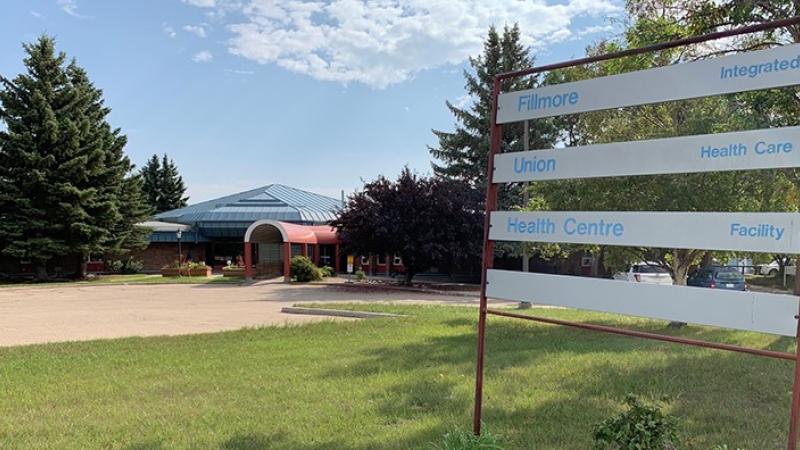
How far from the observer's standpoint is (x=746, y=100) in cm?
733

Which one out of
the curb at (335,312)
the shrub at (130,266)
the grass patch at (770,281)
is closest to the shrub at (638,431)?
the curb at (335,312)

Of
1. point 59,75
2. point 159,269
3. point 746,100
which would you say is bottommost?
point 159,269

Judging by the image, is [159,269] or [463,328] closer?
[463,328]

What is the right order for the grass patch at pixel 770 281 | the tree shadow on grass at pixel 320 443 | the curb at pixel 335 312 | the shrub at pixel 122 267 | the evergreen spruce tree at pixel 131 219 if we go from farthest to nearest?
1. the shrub at pixel 122 267
2. the evergreen spruce tree at pixel 131 219
3. the grass patch at pixel 770 281
4. the curb at pixel 335 312
5. the tree shadow on grass at pixel 320 443

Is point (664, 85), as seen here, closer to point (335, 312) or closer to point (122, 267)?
point (335, 312)

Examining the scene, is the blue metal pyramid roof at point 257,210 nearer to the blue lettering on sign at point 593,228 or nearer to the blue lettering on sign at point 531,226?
→ the blue lettering on sign at point 531,226

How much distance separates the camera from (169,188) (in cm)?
6003

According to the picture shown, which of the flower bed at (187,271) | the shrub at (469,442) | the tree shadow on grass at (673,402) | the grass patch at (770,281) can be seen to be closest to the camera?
the shrub at (469,442)

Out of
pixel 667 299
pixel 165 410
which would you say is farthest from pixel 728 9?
pixel 165 410

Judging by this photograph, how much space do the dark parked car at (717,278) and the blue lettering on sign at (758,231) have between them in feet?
71.4

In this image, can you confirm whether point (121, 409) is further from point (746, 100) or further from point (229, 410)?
point (746, 100)

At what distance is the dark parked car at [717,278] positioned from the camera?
22438 mm

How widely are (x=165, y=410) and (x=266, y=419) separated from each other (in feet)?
3.64

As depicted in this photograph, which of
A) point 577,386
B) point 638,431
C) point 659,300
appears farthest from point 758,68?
point 577,386
